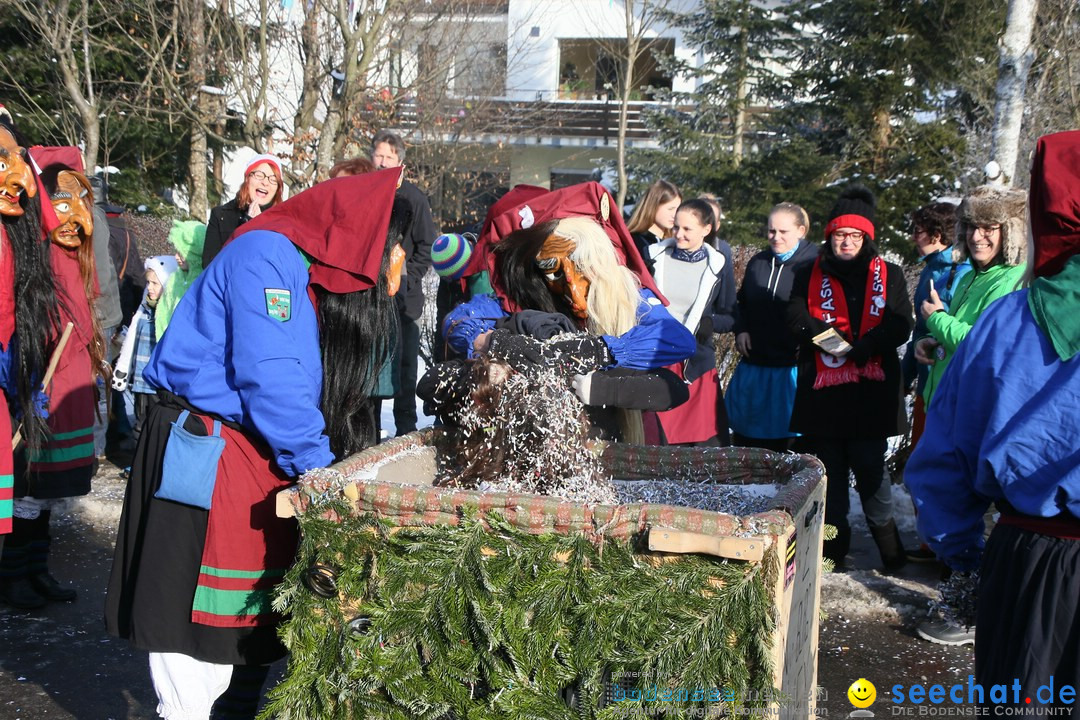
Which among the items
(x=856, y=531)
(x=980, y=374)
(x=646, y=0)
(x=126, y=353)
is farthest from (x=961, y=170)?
(x=980, y=374)

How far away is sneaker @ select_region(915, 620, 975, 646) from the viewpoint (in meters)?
4.14

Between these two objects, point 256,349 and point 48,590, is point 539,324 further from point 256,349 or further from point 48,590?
point 48,590

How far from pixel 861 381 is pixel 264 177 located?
3297 mm

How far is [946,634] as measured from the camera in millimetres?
4160

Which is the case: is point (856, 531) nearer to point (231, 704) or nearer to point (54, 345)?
point (231, 704)

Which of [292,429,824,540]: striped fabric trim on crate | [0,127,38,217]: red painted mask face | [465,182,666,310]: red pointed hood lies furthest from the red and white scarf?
[0,127,38,217]: red painted mask face

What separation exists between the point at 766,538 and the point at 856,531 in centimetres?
403

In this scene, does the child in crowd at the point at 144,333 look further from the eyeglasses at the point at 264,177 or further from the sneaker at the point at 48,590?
the sneaker at the point at 48,590

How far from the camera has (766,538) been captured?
1.97 meters

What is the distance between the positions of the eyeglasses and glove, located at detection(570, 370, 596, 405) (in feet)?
9.89

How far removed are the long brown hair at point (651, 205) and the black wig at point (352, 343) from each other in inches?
112

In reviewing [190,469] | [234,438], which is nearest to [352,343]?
[234,438]

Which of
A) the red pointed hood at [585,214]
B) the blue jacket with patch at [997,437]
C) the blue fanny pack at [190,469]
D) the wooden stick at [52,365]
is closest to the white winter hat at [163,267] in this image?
the wooden stick at [52,365]

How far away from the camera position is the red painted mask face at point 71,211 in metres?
4.09
